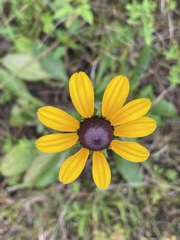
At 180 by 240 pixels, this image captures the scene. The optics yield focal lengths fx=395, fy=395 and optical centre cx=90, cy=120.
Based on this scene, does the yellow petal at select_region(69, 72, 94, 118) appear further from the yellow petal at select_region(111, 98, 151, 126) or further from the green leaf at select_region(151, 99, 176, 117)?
the green leaf at select_region(151, 99, 176, 117)

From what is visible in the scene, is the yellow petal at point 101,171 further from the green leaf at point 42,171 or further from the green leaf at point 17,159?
the green leaf at point 17,159

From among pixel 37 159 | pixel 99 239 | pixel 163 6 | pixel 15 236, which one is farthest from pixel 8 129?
pixel 163 6

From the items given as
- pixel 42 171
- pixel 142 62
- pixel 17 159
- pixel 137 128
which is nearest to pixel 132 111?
pixel 137 128

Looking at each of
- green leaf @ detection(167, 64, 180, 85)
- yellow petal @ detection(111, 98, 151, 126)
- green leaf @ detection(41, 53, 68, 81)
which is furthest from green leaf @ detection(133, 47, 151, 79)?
yellow petal @ detection(111, 98, 151, 126)

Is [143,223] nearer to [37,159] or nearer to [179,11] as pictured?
[37,159]

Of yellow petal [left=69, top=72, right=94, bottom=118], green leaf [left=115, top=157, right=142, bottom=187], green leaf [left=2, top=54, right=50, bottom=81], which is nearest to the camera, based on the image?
yellow petal [left=69, top=72, right=94, bottom=118]

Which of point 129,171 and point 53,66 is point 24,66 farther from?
point 129,171
